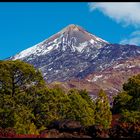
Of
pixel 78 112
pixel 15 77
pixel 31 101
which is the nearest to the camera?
pixel 31 101

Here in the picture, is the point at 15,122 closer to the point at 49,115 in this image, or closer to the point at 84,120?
→ the point at 49,115

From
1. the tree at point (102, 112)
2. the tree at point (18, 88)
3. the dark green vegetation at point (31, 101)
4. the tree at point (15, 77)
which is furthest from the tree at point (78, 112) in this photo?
the tree at point (102, 112)

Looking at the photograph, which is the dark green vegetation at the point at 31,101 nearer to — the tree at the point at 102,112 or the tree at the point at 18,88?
the tree at the point at 18,88

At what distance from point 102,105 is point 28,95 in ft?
63.0

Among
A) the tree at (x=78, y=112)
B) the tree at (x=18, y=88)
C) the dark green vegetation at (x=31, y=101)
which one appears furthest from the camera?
the tree at (x=78, y=112)

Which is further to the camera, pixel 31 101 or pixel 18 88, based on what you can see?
pixel 18 88

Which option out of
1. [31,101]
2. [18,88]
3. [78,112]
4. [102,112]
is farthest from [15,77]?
[102,112]

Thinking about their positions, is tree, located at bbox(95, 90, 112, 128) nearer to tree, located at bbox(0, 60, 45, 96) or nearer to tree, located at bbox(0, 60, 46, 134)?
tree, located at bbox(0, 60, 46, 134)

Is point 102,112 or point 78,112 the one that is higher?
point 102,112

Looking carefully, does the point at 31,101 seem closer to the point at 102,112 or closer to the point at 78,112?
the point at 78,112

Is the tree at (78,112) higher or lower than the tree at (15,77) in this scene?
lower

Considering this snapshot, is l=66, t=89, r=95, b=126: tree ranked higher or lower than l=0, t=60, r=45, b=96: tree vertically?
lower

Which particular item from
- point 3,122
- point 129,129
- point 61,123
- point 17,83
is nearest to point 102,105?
point 17,83

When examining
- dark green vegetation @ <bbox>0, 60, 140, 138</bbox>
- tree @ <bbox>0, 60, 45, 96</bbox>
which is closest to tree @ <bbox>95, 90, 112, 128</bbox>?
dark green vegetation @ <bbox>0, 60, 140, 138</bbox>
